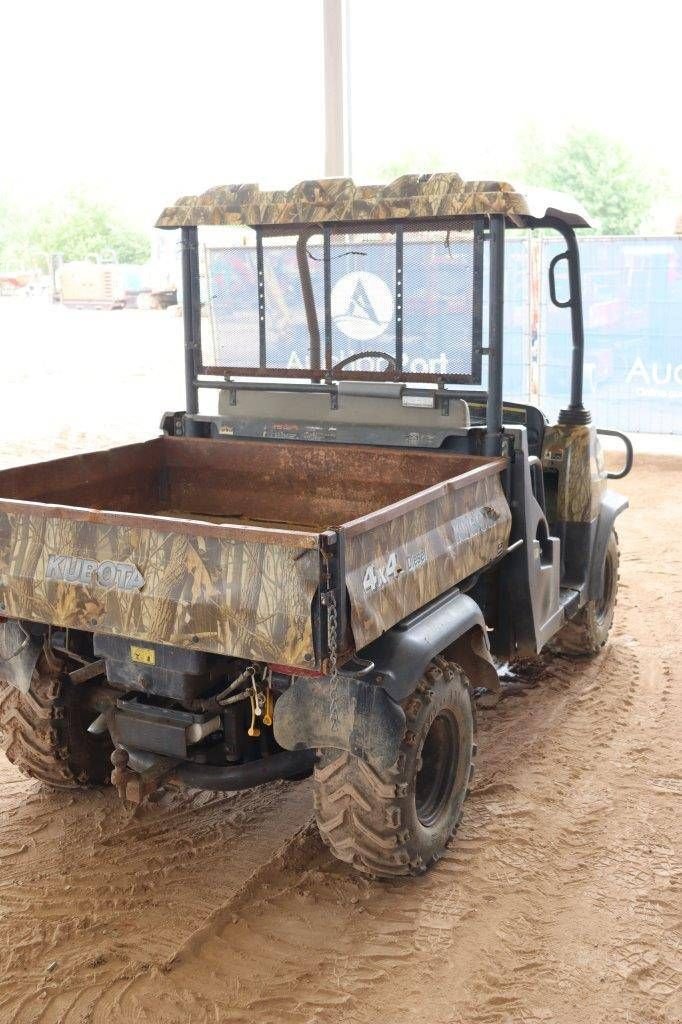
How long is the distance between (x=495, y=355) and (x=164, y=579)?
5.84 ft

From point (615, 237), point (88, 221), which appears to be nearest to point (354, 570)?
point (615, 237)

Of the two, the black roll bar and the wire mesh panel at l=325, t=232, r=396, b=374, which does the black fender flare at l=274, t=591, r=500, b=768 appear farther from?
the black roll bar

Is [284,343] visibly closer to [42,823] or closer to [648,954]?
[42,823]

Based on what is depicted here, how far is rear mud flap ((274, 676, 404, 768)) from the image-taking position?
131 inches

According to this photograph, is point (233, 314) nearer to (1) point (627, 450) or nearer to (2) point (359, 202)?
(2) point (359, 202)

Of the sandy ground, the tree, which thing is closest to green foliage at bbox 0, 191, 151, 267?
the tree

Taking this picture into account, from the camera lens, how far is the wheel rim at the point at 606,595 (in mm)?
5766

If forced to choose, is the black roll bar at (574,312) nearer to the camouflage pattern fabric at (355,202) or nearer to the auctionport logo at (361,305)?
the camouflage pattern fabric at (355,202)

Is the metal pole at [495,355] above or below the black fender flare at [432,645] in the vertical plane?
above

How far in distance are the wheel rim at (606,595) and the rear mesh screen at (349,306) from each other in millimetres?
1838

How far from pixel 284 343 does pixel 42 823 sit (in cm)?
224

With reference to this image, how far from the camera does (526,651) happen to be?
15.1 ft

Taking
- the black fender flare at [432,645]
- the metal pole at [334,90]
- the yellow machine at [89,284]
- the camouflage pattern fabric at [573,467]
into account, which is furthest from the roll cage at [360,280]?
the yellow machine at [89,284]

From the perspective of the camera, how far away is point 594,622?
564 centimetres
